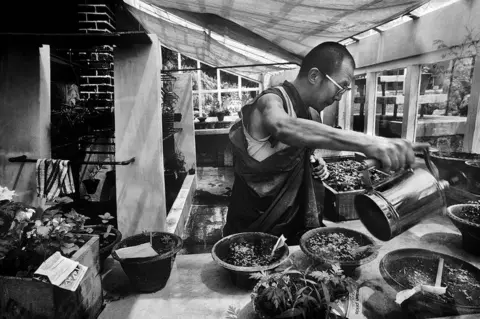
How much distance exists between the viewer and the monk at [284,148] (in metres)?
2.17

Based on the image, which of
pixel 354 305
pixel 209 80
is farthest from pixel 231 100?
pixel 354 305

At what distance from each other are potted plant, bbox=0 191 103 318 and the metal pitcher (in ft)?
4.94

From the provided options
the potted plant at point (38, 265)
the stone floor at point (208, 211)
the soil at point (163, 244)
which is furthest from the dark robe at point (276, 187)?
the stone floor at point (208, 211)

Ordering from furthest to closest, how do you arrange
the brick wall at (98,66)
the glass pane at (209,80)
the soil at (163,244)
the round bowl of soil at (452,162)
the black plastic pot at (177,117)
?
the glass pane at (209,80) < the black plastic pot at (177,117) < the brick wall at (98,66) < the round bowl of soil at (452,162) < the soil at (163,244)

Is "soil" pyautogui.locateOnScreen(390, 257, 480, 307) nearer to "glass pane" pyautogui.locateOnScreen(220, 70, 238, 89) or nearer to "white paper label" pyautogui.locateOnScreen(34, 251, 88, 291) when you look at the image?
"white paper label" pyautogui.locateOnScreen(34, 251, 88, 291)

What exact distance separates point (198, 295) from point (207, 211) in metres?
5.06

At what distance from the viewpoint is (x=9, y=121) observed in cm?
343

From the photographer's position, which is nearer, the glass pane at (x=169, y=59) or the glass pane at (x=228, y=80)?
the glass pane at (x=169, y=59)

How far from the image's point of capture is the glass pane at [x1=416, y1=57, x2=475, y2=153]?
3959 mm

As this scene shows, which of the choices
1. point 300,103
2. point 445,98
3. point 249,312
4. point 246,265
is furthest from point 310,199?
point 445,98

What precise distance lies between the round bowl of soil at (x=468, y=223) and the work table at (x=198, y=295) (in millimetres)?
75

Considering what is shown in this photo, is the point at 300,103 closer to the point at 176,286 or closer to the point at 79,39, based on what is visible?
the point at 176,286

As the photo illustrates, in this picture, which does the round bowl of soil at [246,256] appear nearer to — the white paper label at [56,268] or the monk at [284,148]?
the monk at [284,148]

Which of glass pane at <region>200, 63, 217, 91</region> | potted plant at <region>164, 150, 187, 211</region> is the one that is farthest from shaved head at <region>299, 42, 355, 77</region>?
glass pane at <region>200, 63, 217, 91</region>
